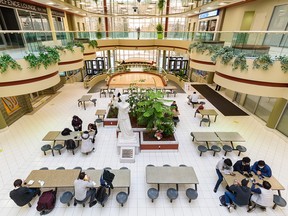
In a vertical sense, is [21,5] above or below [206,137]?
above

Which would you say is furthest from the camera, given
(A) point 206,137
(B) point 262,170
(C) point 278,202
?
(A) point 206,137

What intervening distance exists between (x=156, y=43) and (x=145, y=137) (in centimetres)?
1766

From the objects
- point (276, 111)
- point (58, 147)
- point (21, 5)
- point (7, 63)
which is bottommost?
point (58, 147)

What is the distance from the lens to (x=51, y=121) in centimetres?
1041

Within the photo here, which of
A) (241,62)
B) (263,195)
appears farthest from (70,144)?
(241,62)

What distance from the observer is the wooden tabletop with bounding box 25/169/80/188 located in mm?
5289

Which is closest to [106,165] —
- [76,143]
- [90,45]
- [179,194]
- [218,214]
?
[76,143]

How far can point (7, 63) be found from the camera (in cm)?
763

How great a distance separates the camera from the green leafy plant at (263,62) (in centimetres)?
781

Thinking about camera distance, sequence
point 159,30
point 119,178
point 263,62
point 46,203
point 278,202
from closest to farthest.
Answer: point 46,203, point 278,202, point 119,178, point 263,62, point 159,30

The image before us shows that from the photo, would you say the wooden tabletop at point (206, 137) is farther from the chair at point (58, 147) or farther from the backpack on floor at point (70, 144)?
the chair at point (58, 147)

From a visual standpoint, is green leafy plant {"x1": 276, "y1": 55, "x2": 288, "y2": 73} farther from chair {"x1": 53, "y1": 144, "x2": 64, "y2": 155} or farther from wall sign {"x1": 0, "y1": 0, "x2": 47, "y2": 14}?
wall sign {"x1": 0, "y1": 0, "x2": 47, "y2": 14}

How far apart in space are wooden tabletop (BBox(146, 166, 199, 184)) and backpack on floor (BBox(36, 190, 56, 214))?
306 cm

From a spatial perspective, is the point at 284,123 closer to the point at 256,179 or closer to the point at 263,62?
the point at 263,62
